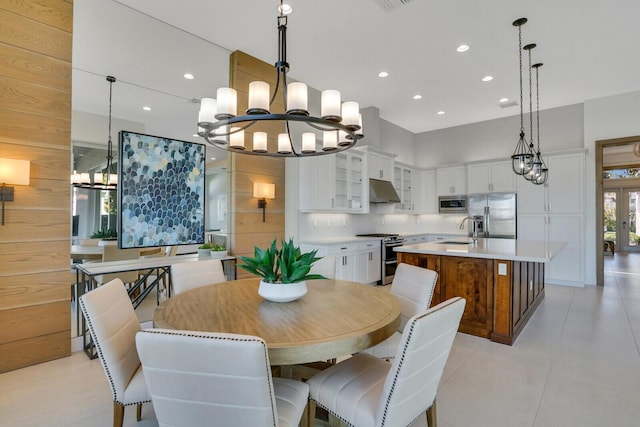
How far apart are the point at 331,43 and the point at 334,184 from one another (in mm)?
2063

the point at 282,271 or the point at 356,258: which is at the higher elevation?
the point at 282,271

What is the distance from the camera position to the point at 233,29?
3570 mm

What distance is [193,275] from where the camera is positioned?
2.54 meters

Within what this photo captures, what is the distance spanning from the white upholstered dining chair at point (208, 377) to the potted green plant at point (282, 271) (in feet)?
2.60

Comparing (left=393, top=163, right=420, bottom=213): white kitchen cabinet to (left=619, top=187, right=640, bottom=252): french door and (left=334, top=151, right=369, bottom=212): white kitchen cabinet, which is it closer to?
(left=334, top=151, right=369, bottom=212): white kitchen cabinet

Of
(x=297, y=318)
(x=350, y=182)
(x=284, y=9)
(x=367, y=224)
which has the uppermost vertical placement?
(x=284, y=9)

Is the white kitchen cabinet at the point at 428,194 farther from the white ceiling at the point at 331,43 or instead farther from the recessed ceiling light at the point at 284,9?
the recessed ceiling light at the point at 284,9

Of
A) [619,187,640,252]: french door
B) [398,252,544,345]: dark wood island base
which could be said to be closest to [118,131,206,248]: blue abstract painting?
[398,252,544,345]: dark wood island base

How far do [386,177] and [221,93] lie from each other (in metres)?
4.73

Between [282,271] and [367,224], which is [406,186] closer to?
[367,224]

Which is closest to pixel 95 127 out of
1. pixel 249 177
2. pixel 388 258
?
pixel 249 177

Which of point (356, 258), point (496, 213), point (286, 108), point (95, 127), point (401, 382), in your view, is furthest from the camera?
point (496, 213)

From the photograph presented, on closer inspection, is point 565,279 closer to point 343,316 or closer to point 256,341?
point 343,316

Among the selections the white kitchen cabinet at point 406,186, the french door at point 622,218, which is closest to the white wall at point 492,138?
the white kitchen cabinet at point 406,186
